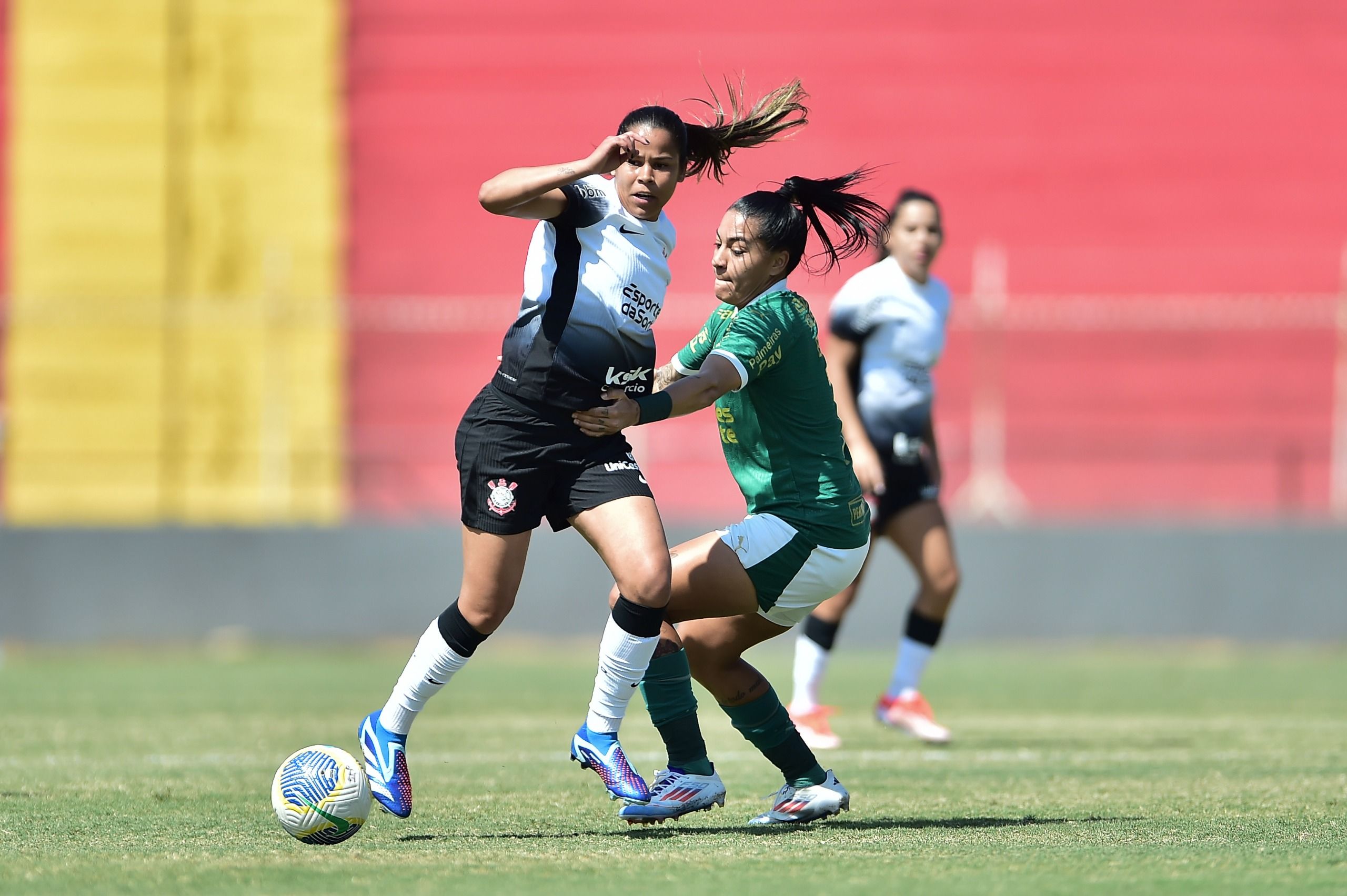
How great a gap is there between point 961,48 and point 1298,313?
4433mm

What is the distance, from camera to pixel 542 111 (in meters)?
17.0

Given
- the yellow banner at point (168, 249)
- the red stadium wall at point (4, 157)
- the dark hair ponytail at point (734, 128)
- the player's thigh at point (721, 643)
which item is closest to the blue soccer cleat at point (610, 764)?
the player's thigh at point (721, 643)

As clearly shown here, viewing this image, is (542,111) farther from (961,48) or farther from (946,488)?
(946,488)

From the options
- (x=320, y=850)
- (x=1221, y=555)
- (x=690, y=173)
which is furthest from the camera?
(x=1221, y=555)

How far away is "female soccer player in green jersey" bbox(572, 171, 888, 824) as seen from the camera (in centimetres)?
488

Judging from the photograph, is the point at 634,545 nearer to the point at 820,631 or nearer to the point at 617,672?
the point at 617,672

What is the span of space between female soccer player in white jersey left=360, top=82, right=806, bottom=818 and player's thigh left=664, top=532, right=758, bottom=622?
134 mm

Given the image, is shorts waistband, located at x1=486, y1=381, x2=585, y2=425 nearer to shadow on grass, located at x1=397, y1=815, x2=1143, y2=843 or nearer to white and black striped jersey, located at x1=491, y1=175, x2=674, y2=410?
white and black striped jersey, located at x1=491, y1=175, x2=674, y2=410

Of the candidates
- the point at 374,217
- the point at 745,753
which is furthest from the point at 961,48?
the point at 745,753

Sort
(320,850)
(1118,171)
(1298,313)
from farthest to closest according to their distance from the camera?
1. (1118,171)
2. (1298,313)
3. (320,850)

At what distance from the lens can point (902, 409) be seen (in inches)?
302

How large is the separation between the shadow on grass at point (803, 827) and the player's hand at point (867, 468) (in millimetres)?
2282

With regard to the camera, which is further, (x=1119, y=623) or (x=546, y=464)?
(x=1119, y=623)

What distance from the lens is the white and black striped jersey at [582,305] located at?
16.0 ft
